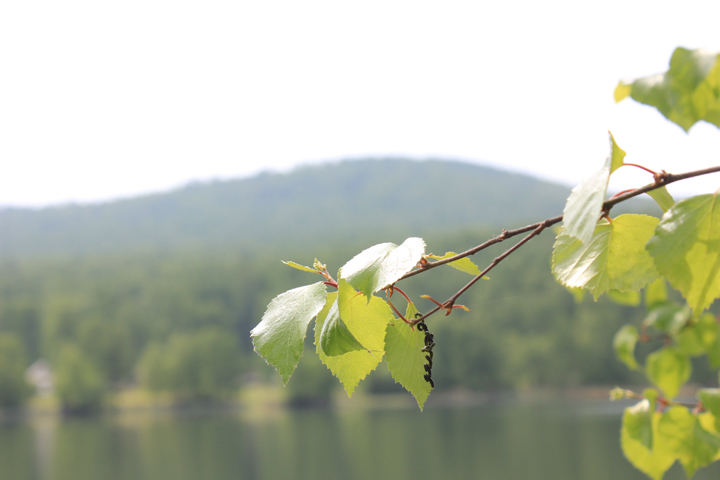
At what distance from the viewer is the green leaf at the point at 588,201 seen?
247 mm

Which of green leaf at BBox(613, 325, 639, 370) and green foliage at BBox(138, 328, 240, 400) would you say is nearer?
green leaf at BBox(613, 325, 639, 370)

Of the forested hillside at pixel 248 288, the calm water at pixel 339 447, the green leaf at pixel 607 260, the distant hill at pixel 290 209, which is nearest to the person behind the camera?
the green leaf at pixel 607 260

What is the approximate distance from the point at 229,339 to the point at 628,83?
25.5 m

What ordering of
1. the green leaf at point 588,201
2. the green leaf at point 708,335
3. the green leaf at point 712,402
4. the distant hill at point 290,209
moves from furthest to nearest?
the distant hill at point 290,209 < the green leaf at point 708,335 < the green leaf at point 712,402 < the green leaf at point 588,201

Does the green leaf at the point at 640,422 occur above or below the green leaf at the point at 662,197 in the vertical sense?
below

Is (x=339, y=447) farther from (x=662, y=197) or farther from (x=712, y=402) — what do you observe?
(x=662, y=197)

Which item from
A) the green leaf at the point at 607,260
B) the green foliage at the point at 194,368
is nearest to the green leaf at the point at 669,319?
the green leaf at the point at 607,260

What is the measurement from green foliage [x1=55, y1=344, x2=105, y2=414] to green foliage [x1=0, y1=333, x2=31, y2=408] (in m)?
1.37

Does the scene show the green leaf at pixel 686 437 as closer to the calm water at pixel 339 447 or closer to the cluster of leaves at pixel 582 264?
the cluster of leaves at pixel 582 264

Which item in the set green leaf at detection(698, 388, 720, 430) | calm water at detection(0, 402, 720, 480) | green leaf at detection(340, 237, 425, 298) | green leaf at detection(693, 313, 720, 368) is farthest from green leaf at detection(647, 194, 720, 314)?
calm water at detection(0, 402, 720, 480)

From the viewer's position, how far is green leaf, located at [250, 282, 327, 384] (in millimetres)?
311

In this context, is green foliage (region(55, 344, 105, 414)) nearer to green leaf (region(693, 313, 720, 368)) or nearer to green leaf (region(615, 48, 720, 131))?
green leaf (region(693, 313, 720, 368))

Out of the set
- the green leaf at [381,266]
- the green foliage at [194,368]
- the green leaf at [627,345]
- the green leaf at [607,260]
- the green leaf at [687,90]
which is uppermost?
the green leaf at [687,90]

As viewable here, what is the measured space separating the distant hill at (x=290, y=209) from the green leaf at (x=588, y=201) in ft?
140
